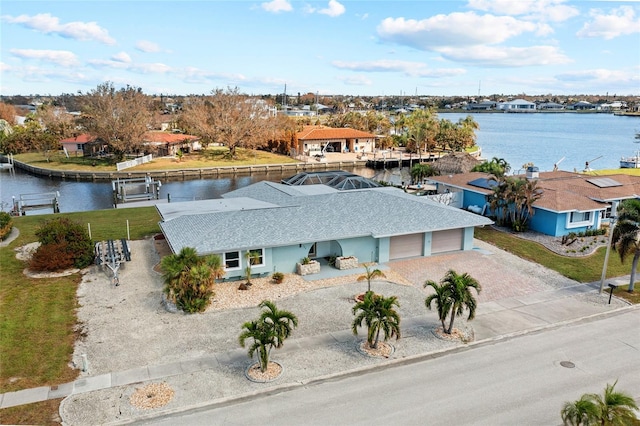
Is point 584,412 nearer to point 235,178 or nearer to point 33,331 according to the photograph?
point 33,331

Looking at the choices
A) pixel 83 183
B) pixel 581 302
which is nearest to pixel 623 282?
pixel 581 302

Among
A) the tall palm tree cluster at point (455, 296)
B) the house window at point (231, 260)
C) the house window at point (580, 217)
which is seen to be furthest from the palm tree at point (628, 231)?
the house window at point (231, 260)

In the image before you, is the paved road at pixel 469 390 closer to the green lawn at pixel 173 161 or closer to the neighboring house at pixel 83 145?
→ the green lawn at pixel 173 161

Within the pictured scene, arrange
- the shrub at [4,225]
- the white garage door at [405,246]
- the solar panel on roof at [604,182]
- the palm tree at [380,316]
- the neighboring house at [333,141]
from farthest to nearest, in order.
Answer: the neighboring house at [333,141] < the solar panel on roof at [604,182] < the shrub at [4,225] < the white garage door at [405,246] < the palm tree at [380,316]

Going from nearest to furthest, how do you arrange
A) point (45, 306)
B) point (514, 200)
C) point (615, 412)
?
point (615, 412), point (45, 306), point (514, 200)

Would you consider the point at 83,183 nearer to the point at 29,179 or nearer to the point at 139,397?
the point at 29,179

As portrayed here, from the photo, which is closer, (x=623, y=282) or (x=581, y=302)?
(x=581, y=302)

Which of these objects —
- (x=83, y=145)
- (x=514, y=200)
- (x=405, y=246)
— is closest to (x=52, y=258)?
(x=405, y=246)
